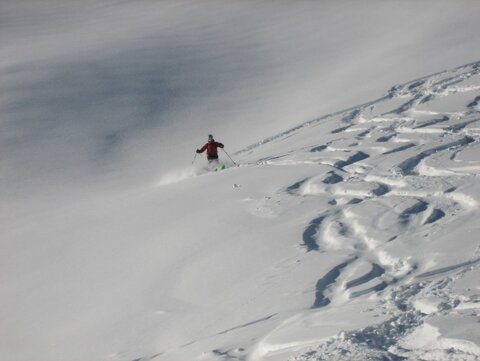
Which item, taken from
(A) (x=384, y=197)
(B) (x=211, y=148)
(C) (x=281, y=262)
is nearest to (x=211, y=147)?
(B) (x=211, y=148)

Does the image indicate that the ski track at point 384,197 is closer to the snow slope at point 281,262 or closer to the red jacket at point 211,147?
the snow slope at point 281,262

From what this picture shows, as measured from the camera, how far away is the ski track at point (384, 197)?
504cm

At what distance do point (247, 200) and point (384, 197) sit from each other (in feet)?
6.36

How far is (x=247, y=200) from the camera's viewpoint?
29.9 ft

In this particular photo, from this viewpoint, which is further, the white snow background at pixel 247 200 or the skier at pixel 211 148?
the skier at pixel 211 148

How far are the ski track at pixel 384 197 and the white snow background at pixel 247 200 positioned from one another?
Result: 0.03 m

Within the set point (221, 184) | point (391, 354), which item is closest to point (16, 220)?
point (221, 184)

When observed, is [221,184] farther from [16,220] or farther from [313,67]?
[313,67]

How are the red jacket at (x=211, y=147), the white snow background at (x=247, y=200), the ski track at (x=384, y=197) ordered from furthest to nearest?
the red jacket at (x=211, y=147) → the white snow background at (x=247, y=200) → the ski track at (x=384, y=197)

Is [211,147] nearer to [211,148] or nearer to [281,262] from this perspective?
[211,148]

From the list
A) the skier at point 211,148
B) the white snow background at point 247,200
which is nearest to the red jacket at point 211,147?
the skier at point 211,148

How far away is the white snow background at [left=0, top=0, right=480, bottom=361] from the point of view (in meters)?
5.51

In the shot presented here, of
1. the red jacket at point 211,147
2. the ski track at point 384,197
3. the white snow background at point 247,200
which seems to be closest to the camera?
the ski track at point 384,197

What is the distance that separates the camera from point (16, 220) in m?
11.6
